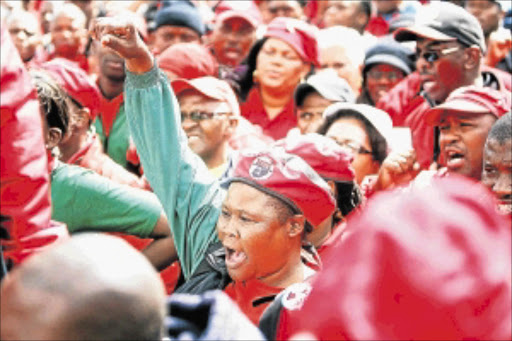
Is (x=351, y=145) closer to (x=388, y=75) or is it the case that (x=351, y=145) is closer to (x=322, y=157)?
(x=322, y=157)

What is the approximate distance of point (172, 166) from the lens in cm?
346

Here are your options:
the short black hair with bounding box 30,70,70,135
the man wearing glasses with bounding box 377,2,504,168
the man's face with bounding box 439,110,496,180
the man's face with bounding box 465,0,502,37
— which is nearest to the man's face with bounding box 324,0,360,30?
the man's face with bounding box 465,0,502,37

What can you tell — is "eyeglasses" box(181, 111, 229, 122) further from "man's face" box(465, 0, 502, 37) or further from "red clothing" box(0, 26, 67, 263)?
"man's face" box(465, 0, 502, 37)

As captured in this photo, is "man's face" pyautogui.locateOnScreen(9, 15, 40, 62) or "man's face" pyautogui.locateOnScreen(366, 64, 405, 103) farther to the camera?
"man's face" pyautogui.locateOnScreen(9, 15, 40, 62)

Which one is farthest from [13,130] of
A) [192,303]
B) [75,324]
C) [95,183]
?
[95,183]

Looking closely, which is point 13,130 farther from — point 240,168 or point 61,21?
point 61,21

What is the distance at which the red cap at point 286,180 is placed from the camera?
3.44 metres

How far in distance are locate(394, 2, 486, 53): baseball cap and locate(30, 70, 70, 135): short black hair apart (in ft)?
7.04

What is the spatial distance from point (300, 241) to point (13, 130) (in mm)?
1235

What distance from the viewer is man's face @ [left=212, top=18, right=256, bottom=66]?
7.51 m

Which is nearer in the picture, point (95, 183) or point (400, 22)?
point (95, 183)

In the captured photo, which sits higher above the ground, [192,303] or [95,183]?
[192,303]

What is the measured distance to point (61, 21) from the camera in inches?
301

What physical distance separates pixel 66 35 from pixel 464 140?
3.91 meters
